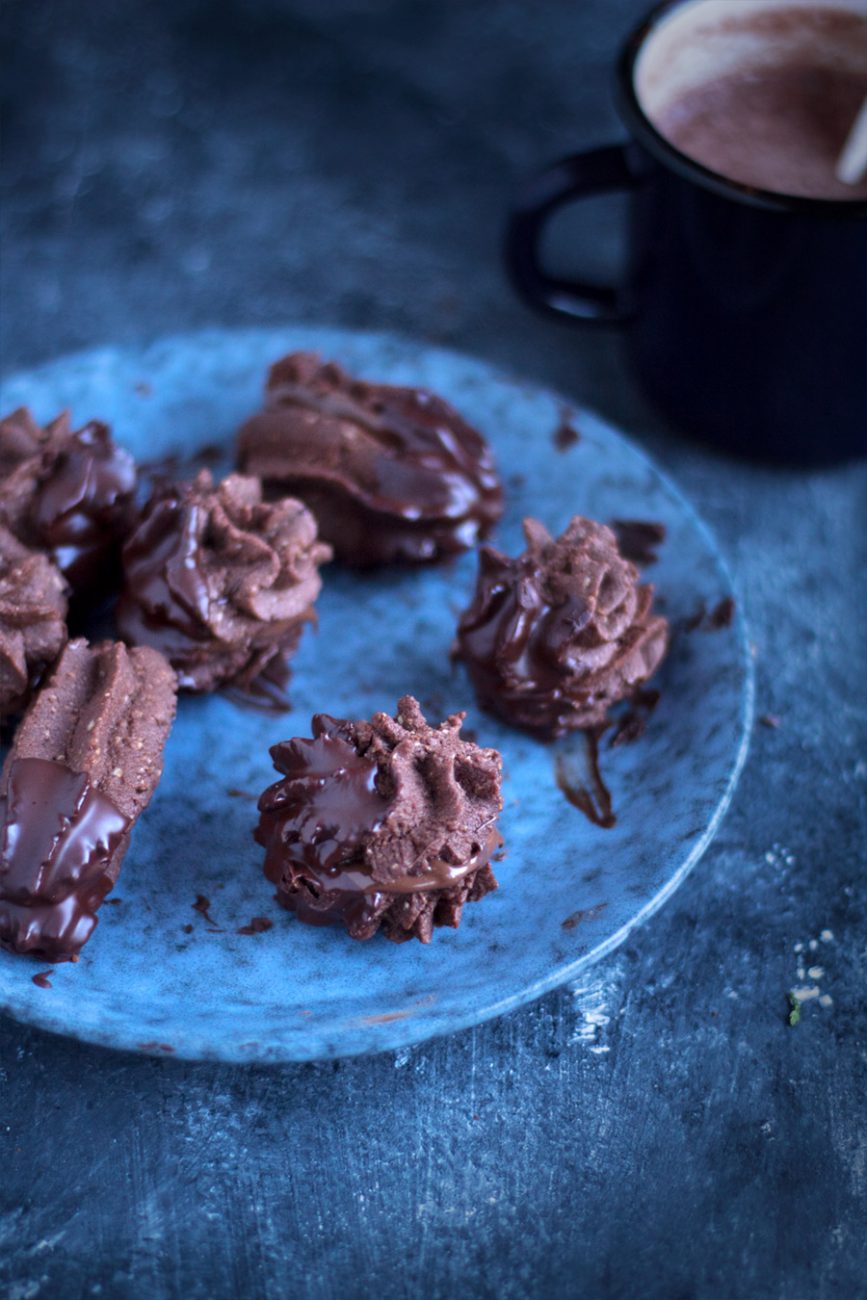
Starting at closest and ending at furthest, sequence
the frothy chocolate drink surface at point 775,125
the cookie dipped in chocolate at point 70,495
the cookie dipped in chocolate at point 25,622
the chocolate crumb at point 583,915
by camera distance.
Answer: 1. the chocolate crumb at point 583,915
2. the cookie dipped in chocolate at point 25,622
3. the cookie dipped in chocolate at point 70,495
4. the frothy chocolate drink surface at point 775,125

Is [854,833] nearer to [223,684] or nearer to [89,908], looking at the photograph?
[223,684]

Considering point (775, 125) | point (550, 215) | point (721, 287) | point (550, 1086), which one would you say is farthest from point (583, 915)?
point (775, 125)

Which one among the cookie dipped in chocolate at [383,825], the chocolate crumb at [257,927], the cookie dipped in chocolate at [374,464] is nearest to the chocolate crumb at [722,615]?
the cookie dipped in chocolate at [374,464]

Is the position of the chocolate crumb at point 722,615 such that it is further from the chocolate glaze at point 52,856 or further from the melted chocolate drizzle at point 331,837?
the chocolate glaze at point 52,856

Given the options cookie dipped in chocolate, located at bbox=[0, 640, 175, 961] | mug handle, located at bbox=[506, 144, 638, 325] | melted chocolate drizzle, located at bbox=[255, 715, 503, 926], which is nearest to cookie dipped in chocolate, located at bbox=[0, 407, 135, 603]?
cookie dipped in chocolate, located at bbox=[0, 640, 175, 961]

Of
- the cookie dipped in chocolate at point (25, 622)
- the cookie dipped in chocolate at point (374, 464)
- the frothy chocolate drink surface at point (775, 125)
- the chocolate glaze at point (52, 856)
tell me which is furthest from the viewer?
the frothy chocolate drink surface at point (775, 125)
